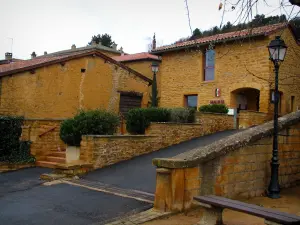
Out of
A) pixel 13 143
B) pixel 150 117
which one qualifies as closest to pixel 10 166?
pixel 13 143

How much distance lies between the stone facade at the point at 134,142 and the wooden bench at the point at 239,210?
220 inches

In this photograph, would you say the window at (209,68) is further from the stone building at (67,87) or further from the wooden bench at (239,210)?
the wooden bench at (239,210)

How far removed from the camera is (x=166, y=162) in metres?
6.07

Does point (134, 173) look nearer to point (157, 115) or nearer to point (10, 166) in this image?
point (157, 115)

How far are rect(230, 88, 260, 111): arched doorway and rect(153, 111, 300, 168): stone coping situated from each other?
11810 millimetres

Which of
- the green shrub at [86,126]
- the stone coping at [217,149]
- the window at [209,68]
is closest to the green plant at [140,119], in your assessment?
the green shrub at [86,126]

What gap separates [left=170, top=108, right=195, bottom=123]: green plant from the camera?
1412 centimetres

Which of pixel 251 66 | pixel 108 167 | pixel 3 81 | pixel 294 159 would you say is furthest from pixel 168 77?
pixel 294 159

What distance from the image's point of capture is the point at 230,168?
691 centimetres

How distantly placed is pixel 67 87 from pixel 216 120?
25.8 feet

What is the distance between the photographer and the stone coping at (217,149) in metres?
6.08

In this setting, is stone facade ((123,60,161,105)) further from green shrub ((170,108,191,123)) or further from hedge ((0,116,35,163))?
hedge ((0,116,35,163))

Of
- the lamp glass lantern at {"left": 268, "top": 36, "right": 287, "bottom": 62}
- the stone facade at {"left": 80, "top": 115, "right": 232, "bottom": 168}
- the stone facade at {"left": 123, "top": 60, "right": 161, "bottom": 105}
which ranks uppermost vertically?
the stone facade at {"left": 123, "top": 60, "right": 161, "bottom": 105}

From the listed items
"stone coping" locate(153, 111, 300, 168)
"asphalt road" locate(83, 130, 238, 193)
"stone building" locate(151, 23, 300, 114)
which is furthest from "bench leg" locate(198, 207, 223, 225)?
"stone building" locate(151, 23, 300, 114)
